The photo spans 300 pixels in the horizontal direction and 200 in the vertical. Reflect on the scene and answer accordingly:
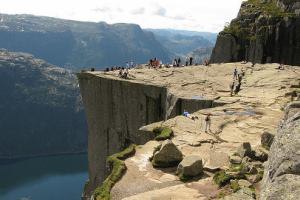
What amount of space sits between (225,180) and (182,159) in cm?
303

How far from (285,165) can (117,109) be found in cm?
3000

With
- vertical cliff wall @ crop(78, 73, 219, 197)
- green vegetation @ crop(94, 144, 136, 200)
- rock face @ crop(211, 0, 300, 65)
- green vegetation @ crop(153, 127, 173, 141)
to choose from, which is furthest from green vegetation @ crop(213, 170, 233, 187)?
rock face @ crop(211, 0, 300, 65)

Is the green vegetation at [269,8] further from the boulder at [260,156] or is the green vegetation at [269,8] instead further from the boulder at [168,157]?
the boulder at [168,157]

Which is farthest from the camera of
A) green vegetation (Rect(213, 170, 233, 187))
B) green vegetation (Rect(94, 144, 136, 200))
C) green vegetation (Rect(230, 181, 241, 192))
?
green vegetation (Rect(94, 144, 136, 200))

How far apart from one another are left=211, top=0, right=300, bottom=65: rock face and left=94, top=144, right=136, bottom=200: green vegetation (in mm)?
40861

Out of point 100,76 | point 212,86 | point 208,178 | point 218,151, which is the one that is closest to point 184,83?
point 212,86

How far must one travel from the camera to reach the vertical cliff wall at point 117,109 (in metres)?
35.1

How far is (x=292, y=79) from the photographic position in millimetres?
38812

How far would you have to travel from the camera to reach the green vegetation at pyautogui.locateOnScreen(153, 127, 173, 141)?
2242 centimetres

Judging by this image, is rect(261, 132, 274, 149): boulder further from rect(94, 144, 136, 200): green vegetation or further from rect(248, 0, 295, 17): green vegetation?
rect(248, 0, 295, 17): green vegetation

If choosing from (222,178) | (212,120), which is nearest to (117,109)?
(212,120)

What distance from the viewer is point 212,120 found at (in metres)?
26.0

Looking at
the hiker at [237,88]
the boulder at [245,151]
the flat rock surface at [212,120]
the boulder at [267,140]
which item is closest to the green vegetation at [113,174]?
the flat rock surface at [212,120]

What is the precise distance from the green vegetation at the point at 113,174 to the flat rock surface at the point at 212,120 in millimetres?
234
